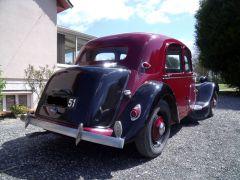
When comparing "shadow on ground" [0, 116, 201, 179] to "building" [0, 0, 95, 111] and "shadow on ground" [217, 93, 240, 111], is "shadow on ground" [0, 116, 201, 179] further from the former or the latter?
"shadow on ground" [217, 93, 240, 111]

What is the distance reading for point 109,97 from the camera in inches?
141

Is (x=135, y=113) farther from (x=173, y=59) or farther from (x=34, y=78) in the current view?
(x=34, y=78)

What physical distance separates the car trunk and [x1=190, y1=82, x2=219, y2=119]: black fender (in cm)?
284

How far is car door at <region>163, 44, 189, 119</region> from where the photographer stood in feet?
15.4

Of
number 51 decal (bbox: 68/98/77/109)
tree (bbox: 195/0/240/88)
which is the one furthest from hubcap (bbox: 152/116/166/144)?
tree (bbox: 195/0/240/88)

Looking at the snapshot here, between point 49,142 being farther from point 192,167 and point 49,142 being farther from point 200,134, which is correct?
point 200,134

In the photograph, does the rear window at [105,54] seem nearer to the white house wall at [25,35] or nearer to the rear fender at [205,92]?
the rear fender at [205,92]

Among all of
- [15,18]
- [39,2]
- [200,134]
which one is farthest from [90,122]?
[39,2]

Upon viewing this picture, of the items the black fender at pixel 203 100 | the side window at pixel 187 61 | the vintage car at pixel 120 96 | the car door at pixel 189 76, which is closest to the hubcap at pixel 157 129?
the vintage car at pixel 120 96

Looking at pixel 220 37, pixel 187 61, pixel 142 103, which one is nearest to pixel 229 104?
pixel 220 37

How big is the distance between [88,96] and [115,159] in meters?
1.11

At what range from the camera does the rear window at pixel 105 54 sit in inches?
177

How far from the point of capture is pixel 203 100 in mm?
6621

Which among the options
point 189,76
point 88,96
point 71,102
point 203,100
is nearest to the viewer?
point 88,96
